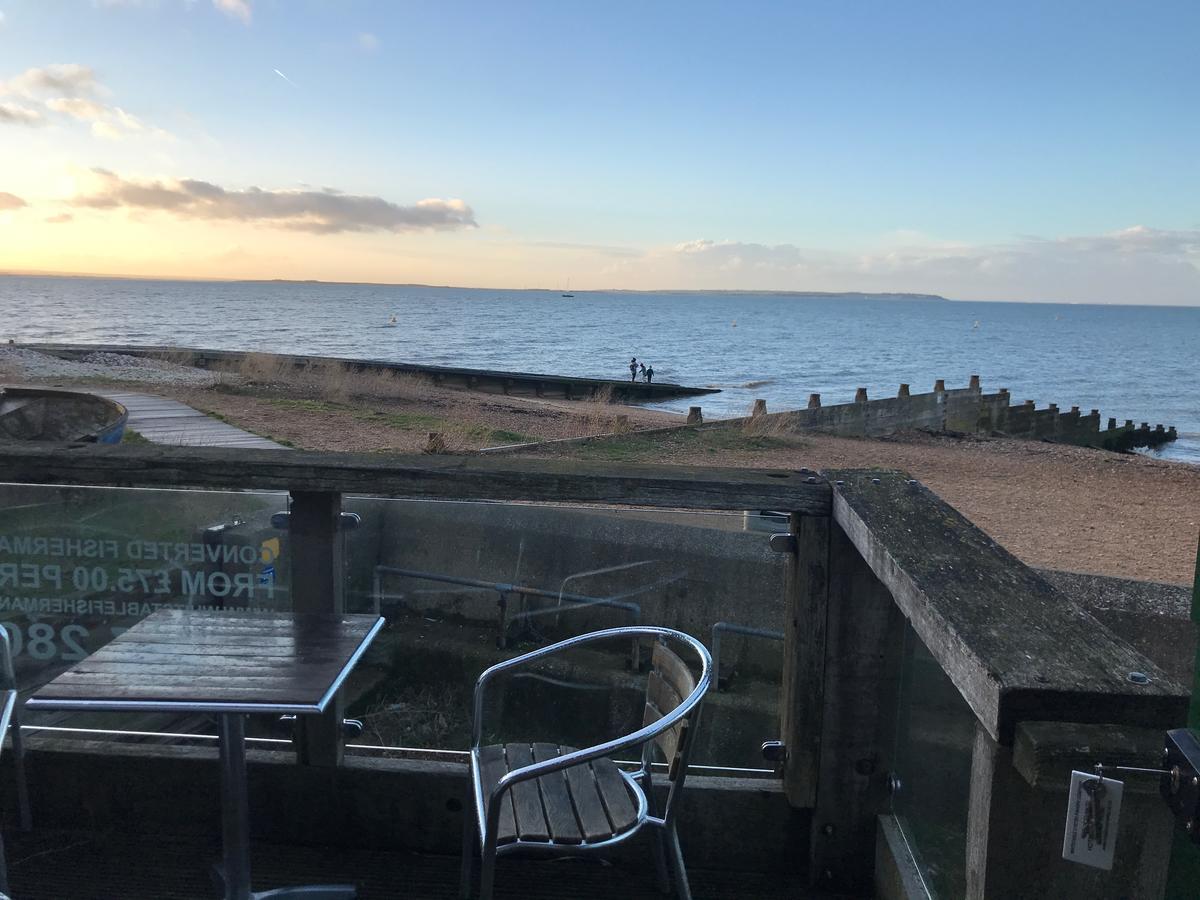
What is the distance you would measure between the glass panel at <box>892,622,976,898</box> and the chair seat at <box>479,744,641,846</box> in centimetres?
69

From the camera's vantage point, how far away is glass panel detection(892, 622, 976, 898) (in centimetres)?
192

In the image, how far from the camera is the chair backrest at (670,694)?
241cm

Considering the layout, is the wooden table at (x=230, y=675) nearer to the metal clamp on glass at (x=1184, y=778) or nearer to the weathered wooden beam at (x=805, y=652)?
the weathered wooden beam at (x=805, y=652)

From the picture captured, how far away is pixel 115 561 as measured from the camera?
10.2 feet

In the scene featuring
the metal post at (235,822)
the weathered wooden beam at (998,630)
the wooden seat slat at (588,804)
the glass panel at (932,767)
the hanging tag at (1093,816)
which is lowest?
the metal post at (235,822)

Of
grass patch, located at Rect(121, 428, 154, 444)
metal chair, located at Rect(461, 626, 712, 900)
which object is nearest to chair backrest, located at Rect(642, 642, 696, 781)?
metal chair, located at Rect(461, 626, 712, 900)

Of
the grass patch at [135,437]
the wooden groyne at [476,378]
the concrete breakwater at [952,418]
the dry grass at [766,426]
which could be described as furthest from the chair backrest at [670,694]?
the wooden groyne at [476,378]

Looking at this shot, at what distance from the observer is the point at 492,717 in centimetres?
322

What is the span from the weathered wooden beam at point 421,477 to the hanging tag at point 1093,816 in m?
1.55

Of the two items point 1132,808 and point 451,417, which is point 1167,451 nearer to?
point 451,417

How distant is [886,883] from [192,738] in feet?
7.14

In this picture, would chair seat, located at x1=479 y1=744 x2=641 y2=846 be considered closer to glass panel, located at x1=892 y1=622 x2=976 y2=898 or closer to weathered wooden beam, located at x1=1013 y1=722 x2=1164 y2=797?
glass panel, located at x1=892 y1=622 x2=976 y2=898

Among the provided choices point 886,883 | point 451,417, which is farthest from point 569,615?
point 451,417

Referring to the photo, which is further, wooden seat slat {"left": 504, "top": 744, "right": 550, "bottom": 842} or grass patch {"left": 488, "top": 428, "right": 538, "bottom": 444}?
grass patch {"left": 488, "top": 428, "right": 538, "bottom": 444}
